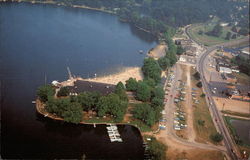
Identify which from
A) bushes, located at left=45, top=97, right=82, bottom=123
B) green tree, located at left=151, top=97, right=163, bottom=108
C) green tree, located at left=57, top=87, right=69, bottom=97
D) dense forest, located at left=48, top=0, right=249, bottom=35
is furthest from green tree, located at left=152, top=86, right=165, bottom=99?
dense forest, located at left=48, top=0, right=249, bottom=35

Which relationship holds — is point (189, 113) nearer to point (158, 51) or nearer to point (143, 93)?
point (143, 93)

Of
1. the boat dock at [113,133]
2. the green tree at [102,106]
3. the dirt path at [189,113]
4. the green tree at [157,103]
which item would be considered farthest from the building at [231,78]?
the boat dock at [113,133]

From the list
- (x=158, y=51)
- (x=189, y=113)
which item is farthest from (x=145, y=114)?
(x=158, y=51)

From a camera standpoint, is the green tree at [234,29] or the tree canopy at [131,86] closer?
the tree canopy at [131,86]

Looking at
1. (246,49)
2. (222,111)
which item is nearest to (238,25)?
(246,49)

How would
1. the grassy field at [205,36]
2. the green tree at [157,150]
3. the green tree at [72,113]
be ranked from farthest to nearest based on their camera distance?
1. the grassy field at [205,36]
2. the green tree at [72,113]
3. the green tree at [157,150]

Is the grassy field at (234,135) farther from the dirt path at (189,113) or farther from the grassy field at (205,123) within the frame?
the dirt path at (189,113)

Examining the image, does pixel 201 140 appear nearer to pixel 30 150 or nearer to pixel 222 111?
pixel 222 111

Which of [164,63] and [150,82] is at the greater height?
[164,63]
